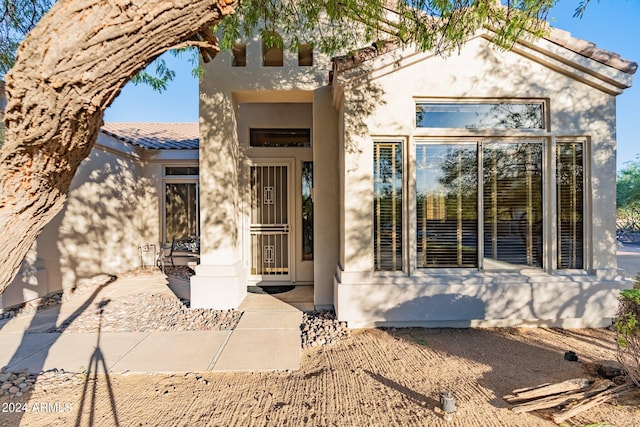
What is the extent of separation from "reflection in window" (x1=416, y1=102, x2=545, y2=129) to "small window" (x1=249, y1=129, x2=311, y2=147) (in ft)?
10.8

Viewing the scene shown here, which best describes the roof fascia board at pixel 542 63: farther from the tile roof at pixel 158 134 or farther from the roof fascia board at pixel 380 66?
the tile roof at pixel 158 134

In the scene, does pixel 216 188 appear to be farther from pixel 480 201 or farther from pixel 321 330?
pixel 480 201

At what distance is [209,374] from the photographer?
376 cm

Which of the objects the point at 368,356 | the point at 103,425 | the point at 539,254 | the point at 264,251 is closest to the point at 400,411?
the point at 368,356

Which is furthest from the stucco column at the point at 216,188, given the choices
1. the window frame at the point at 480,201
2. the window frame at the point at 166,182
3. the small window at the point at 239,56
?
the window frame at the point at 166,182

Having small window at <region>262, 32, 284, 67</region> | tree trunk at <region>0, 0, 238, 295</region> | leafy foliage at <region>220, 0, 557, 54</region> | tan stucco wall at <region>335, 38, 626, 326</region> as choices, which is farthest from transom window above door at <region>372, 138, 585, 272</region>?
tree trunk at <region>0, 0, 238, 295</region>

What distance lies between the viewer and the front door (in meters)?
7.63

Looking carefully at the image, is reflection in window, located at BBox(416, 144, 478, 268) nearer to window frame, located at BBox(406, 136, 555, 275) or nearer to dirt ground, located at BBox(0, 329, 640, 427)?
window frame, located at BBox(406, 136, 555, 275)

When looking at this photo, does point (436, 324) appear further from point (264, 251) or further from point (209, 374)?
point (264, 251)

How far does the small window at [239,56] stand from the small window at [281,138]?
5.71ft

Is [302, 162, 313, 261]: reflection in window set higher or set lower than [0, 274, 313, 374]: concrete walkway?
higher

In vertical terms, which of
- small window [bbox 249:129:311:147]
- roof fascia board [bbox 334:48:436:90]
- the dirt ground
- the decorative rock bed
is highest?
roof fascia board [bbox 334:48:436:90]

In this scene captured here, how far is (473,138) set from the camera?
16.8 feet

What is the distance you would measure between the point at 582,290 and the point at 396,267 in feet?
9.90
